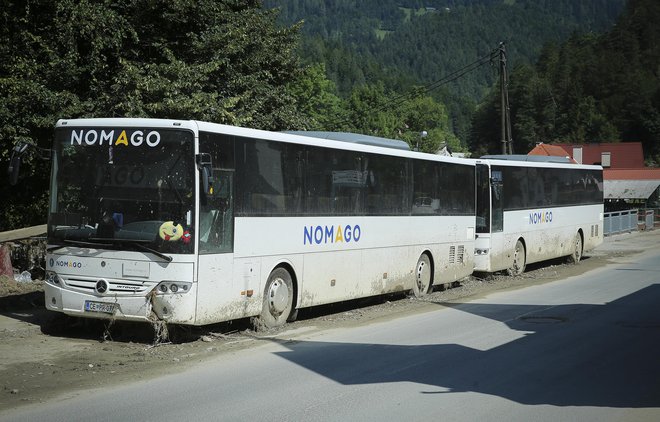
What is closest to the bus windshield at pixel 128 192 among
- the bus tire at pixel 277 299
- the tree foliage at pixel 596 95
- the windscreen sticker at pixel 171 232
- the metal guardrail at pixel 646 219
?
the windscreen sticker at pixel 171 232

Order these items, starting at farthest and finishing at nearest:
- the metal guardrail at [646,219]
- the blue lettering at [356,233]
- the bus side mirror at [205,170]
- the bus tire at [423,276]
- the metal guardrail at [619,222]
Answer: the metal guardrail at [646,219] → the metal guardrail at [619,222] → the bus tire at [423,276] → the blue lettering at [356,233] → the bus side mirror at [205,170]

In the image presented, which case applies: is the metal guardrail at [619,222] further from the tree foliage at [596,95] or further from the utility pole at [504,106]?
the tree foliage at [596,95]

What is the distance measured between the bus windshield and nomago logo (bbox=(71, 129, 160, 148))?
14 millimetres

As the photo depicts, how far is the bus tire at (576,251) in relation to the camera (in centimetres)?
2948

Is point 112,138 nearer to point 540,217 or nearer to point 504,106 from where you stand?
point 540,217

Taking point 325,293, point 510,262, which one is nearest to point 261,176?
point 325,293

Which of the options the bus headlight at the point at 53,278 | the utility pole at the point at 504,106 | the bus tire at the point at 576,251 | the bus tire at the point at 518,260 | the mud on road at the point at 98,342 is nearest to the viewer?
the mud on road at the point at 98,342

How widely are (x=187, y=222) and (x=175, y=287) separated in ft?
2.92

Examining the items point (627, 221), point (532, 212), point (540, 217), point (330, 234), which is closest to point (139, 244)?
point (330, 234)

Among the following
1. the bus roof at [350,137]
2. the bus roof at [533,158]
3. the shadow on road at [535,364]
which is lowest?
the shadow on road at [535,364]

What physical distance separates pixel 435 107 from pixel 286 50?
316ft

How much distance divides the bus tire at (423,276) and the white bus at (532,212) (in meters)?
3.86

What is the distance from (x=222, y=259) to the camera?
1170 centimetres

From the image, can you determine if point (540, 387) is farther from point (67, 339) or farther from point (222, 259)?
point (67, 339)
